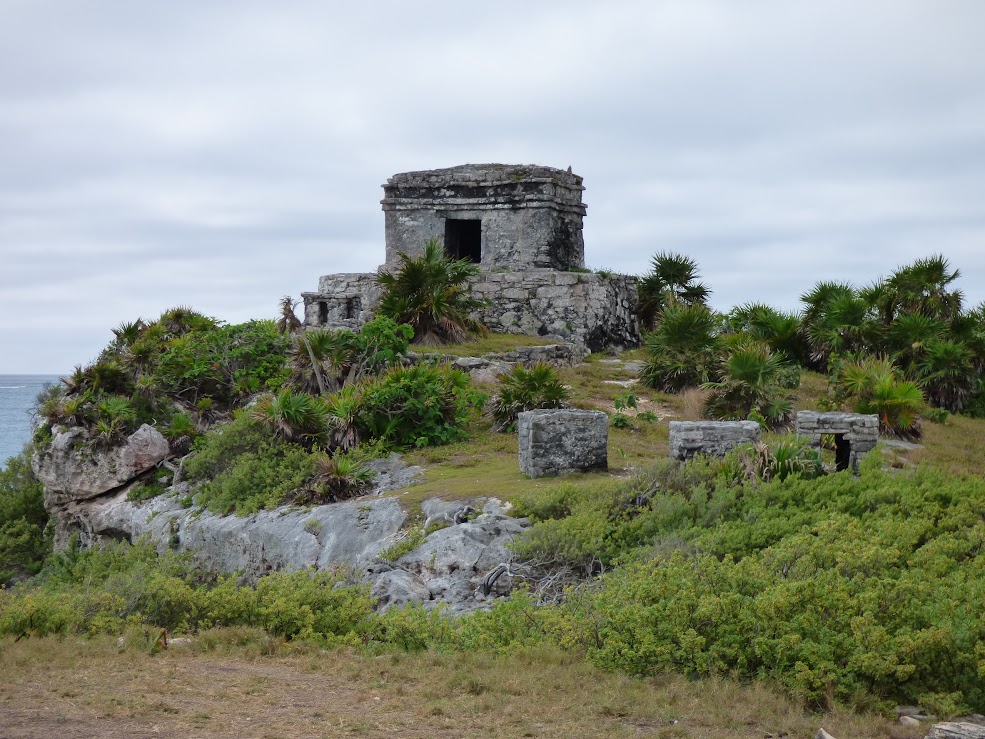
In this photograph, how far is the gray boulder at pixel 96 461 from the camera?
17641 millimetres

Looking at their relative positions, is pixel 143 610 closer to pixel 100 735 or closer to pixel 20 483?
pixel 100 735

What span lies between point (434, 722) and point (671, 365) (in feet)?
47.9

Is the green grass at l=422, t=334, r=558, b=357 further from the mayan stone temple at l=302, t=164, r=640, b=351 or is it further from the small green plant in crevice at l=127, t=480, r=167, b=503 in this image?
the small green plant in crevice at l=127, t=480, r=167, b=503

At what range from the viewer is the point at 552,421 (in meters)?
13.1

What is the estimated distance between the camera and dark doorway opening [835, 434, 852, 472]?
13.5 m

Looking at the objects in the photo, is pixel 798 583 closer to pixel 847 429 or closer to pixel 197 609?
pixel 197 609

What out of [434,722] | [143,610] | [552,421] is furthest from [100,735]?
[552,421]

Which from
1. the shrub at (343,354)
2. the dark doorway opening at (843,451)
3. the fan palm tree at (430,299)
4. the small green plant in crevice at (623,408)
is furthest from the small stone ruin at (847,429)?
the fan palm tree at (430,299)

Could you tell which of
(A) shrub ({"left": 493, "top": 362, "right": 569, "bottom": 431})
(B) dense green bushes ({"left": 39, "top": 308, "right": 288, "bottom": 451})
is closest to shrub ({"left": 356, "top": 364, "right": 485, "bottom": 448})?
(A) shrub ({"left": 493, "top": 362, "right": 569, "bottom": 431})

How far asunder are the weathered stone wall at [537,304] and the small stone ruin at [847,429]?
9149 mm

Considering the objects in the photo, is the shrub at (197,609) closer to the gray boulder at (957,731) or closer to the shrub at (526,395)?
the gray boulder at (957,731)

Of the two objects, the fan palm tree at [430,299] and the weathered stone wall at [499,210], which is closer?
the fan palm tree at [430,299]

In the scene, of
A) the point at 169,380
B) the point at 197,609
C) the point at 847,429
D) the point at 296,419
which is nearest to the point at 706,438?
the point at 847,429

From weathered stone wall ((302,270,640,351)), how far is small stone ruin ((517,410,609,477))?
29.3 ft
